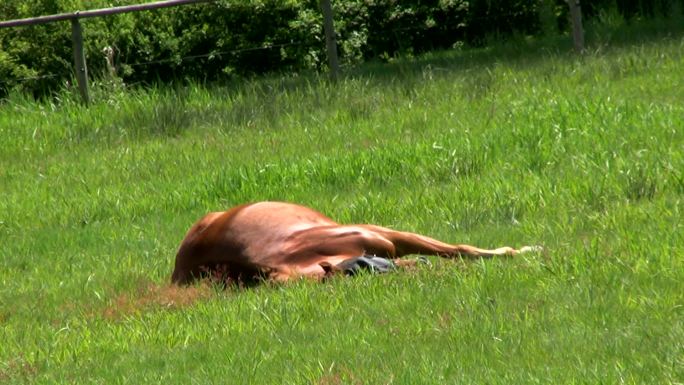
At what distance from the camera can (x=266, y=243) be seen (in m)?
8.48

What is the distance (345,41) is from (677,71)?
7.18m

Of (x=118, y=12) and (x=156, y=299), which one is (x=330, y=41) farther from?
(x=156, y=299)

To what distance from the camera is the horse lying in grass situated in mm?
8375

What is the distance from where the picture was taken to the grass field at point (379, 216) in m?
6.39

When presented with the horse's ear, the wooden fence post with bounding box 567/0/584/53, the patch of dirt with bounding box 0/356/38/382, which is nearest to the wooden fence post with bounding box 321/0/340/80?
the wooden fence post with bounding box 567/0/584/53

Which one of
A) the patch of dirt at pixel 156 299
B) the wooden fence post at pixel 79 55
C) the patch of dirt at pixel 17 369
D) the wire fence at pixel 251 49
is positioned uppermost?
the wooden fence post at pixel 79 55

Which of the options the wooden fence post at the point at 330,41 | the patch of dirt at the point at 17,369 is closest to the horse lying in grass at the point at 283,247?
the patch of dirt at the point at 17,369

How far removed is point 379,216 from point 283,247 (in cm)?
153

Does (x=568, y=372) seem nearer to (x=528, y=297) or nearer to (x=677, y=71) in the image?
(x=528, y=297)

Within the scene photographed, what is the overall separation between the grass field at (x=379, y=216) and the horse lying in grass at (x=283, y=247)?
0.25 meters

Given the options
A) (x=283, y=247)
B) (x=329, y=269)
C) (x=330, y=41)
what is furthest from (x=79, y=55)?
(x=329, y=269)

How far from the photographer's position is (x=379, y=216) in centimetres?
991

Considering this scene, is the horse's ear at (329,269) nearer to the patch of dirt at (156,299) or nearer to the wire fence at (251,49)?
the patch of dirt at (156,299)

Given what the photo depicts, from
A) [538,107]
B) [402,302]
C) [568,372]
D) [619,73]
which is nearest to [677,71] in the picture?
[619,73]
